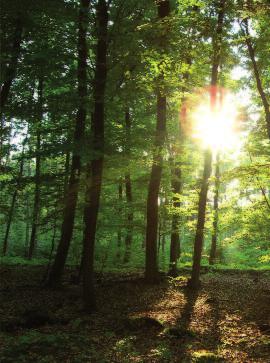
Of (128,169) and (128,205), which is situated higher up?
(128,169)

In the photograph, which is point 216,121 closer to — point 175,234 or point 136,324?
point 175,234

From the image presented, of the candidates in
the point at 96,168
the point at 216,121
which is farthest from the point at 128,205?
the point at 96,168

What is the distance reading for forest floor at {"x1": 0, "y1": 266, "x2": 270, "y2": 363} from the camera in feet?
23.5

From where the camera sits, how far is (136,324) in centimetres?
894

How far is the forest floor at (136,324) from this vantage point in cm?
716

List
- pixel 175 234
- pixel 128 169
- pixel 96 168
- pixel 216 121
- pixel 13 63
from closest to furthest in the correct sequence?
pixel 96 168 < pixel 13 63 < pixel 128 169 < pixel 216 121 < pixel 175 234

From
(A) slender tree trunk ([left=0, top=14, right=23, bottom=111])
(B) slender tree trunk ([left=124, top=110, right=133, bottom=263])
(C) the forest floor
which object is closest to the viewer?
(C) the forest floor

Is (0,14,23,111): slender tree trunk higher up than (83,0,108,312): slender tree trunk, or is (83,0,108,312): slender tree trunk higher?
(0,14,23,111): slender tree trunk

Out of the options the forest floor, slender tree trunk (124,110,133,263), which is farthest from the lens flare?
the forest floor

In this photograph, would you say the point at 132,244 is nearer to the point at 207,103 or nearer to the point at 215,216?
the point at 215,216

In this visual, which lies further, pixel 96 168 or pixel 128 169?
pixel 128 169

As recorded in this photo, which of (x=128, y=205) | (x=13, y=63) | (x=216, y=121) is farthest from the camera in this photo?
(x=128, y=205)

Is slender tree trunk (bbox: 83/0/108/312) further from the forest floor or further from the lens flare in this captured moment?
the lens flare

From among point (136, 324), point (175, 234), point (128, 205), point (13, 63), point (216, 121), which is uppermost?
point (13, 63)
